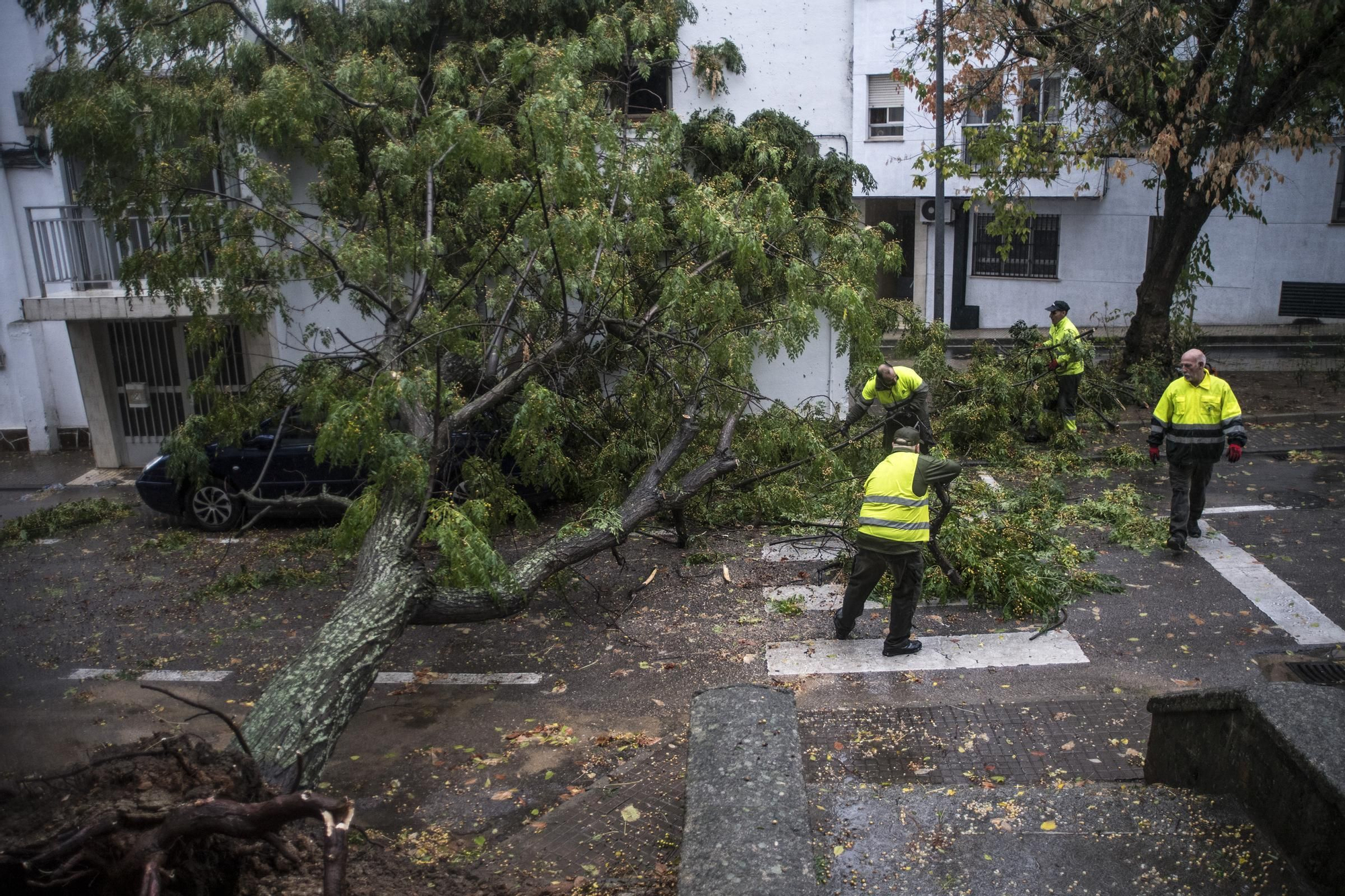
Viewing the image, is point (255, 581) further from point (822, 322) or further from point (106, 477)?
point (822, 322)

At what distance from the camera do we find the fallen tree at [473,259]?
303 inches

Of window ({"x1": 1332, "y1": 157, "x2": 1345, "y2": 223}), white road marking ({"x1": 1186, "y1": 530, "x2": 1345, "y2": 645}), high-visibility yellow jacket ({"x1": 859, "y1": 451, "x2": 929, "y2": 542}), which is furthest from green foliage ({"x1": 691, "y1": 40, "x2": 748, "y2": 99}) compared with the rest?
window ({"x1": 1332, "y1": 157, "x2": 1345, "y2": 223})

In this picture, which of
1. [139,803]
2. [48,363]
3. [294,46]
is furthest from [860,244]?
[48,363]

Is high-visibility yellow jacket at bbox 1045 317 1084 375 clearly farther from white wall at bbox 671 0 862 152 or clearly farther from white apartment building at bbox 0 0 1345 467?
white wall at bbox 671 0 862 152

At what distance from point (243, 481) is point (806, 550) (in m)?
6.28

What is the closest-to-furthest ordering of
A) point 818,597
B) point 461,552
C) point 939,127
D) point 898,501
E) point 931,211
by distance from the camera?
1. point 461,552
2. point 898,501
3. point 818,597
4. point 939,127
5. point 931,211

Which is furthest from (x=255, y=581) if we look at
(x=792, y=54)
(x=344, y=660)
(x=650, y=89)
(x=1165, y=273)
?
(x=1165, y=273)

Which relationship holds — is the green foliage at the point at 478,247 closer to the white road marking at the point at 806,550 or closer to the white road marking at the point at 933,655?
the white road marking at the point at 806,550

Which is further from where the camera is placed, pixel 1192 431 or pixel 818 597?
pixel 1192 431

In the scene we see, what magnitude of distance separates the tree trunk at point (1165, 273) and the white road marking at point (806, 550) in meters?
6.94

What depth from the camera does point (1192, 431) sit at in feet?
27.8

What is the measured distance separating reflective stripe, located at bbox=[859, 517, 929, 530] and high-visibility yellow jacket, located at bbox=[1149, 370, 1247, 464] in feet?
10.1

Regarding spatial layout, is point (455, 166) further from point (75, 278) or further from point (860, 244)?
point (75, 278)

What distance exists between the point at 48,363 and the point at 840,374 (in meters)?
11.6
